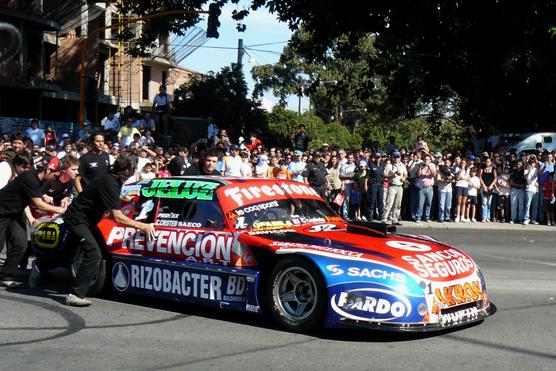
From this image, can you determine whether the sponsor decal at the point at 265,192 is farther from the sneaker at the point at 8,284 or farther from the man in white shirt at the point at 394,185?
the man in white shirt at the point at 394,185

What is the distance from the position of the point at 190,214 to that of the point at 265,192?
815mm

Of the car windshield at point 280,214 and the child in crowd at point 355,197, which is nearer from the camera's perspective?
the car windshield at point 280,214

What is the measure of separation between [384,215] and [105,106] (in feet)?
97.5

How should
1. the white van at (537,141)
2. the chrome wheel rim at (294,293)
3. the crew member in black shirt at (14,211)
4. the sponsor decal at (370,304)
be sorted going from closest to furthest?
the sponsor decal at (370,304) < the chrome wheel rim at (294,293) < the crew member in black shirt at (14,211) < the white van at (537,141)

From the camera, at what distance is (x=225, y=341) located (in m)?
6.69

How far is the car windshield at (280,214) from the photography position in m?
7.77

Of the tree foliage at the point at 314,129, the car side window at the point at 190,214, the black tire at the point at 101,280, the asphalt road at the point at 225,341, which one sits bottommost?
the asphalt road at the point at 225,341

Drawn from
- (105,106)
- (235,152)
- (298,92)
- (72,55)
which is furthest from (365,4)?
(105,106)

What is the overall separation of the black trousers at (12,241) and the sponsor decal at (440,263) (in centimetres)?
473

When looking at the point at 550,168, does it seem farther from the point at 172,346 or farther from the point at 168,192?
the point at 172,346

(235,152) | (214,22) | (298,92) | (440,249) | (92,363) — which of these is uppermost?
(214,22)

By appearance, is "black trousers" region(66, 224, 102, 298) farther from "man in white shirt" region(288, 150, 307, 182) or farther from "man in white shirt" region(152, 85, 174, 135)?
"man in white shirt" region(152, 85, 174, 135)

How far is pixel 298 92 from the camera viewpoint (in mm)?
24406

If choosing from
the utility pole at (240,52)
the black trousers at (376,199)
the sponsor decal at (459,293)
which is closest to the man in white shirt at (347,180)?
the black trousers at (376,199)
